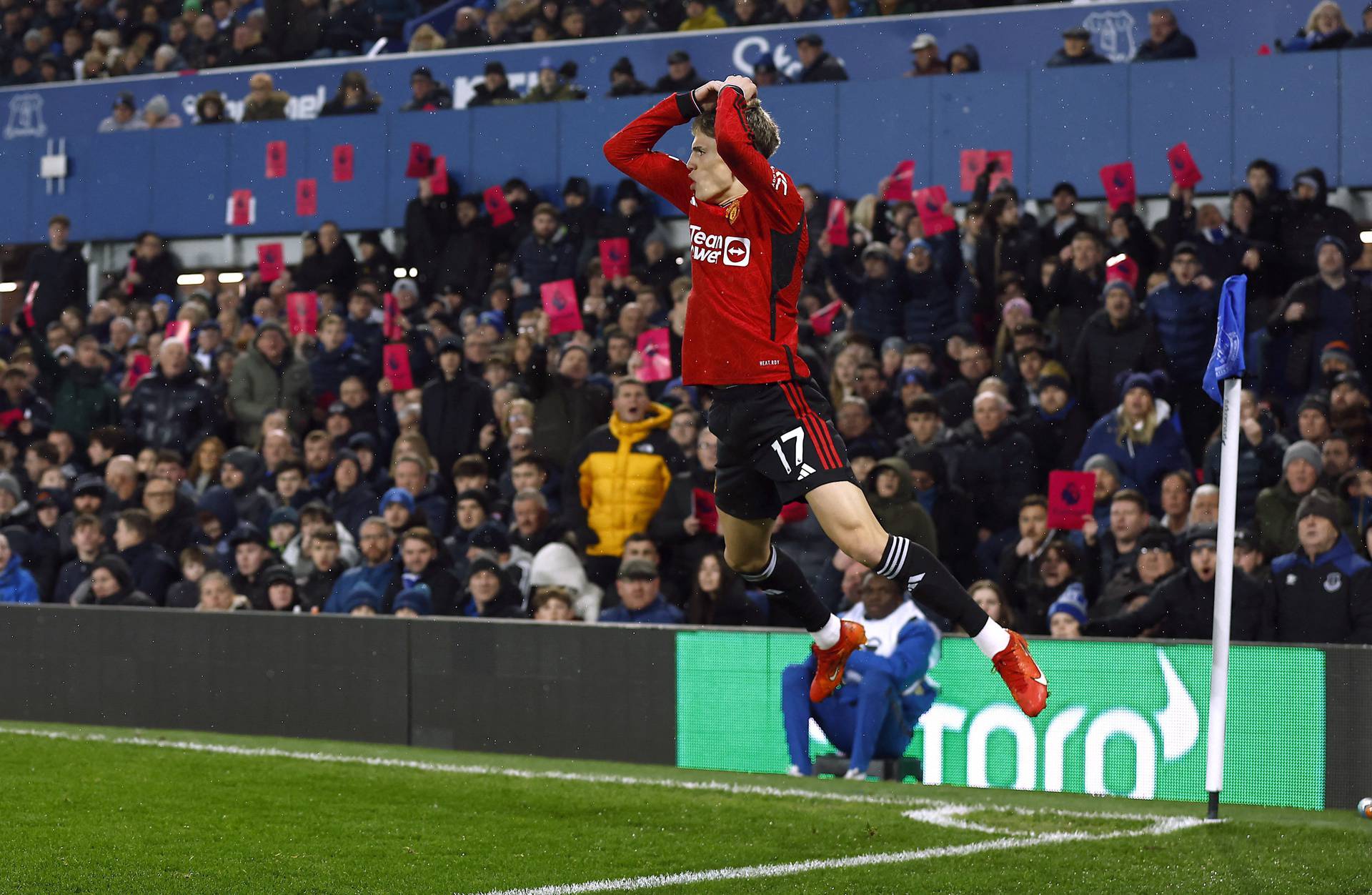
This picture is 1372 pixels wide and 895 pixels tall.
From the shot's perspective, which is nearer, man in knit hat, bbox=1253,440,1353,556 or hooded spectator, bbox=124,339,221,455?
man in knit hat, bbox=1253,440,1353,556

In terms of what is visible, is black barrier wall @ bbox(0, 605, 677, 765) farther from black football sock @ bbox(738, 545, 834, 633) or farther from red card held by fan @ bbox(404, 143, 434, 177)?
red card held by fan @ bbox(404, 143, 434, 177)

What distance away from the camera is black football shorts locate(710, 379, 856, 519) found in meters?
5.75

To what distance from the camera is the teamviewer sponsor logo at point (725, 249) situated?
5.90m

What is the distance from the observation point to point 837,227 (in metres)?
12.7

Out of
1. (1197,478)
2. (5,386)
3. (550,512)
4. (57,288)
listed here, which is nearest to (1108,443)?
(1197,478)

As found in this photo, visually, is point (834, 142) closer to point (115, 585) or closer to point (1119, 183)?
point (1119, 183)

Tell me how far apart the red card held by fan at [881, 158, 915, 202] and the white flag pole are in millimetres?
5743

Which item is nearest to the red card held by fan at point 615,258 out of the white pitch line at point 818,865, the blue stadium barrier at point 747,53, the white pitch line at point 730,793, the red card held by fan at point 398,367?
the red card held by fan at point 398,367

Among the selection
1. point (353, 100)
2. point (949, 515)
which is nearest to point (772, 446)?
point (949, 515)

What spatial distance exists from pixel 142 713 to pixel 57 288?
7.10m

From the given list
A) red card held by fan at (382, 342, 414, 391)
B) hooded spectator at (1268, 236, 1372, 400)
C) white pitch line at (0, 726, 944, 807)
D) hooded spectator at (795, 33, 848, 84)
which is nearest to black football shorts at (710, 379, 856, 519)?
white pitch line at (0, 726, 944, 807)

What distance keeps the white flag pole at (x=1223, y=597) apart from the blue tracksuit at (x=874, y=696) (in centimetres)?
150

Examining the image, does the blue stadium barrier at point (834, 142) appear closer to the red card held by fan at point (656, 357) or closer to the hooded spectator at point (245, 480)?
the red card held by fan at point (656, 357)

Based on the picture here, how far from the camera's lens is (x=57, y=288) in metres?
17.2
